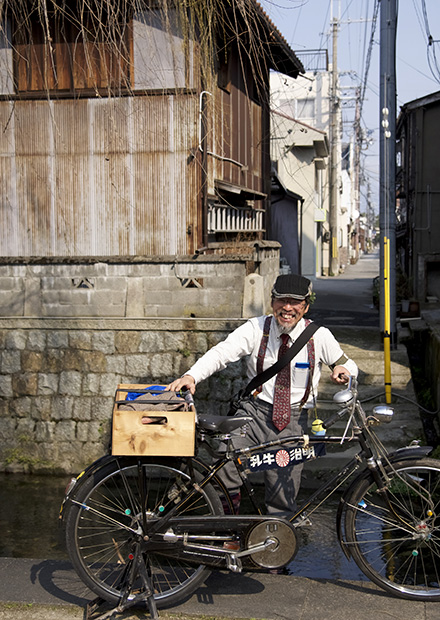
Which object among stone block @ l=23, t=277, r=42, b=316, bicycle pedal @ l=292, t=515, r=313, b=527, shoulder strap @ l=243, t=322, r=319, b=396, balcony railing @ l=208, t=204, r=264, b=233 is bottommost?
bicycle pedal @ l=292, t=515, r=313, b=527

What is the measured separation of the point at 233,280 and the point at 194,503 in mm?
5457

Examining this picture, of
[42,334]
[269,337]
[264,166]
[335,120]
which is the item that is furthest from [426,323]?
[335,120]

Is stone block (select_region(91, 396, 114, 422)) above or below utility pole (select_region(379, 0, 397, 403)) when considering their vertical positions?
below

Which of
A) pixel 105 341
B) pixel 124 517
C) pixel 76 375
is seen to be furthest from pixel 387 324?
pixel 124 517

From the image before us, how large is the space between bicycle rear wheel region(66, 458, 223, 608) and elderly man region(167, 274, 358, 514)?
1.63ft

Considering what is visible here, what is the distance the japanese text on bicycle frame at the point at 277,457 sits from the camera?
431 centimetres

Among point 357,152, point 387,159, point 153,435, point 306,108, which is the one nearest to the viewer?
point 153,435

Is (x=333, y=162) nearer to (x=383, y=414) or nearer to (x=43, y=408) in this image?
(x=43, y=408)

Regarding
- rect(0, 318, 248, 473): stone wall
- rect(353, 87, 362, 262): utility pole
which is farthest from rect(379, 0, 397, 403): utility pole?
rect(353, 87, 362, 262): utility pole

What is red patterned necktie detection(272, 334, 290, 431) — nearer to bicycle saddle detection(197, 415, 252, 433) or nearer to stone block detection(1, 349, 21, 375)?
bicycle saddle detection(197, 415, 252, 433)

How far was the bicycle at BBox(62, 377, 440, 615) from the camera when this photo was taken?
4090 millimetres

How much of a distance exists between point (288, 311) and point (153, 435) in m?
1.20

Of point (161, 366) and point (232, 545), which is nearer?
point (232, 545)

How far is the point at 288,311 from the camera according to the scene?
14.7 feet
